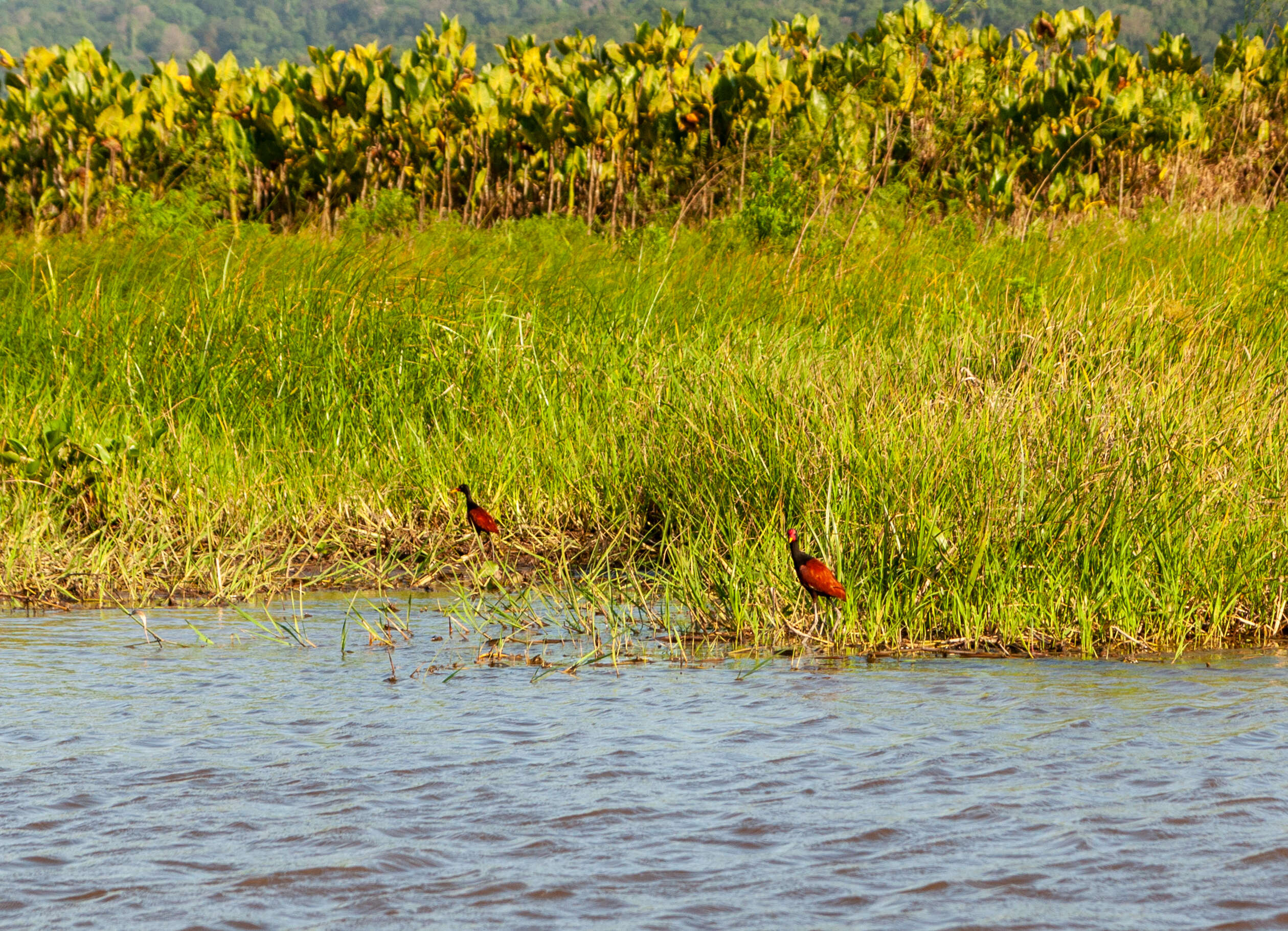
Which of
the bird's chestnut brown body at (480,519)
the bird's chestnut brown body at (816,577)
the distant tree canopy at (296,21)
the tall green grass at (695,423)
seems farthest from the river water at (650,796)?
the distant tree canopy at (296,21)

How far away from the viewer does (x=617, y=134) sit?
13.2m

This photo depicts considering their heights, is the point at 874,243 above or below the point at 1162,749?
above

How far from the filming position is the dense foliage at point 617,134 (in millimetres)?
13070

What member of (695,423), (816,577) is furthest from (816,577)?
(695,423)

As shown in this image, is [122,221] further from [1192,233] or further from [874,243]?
[1192,233]

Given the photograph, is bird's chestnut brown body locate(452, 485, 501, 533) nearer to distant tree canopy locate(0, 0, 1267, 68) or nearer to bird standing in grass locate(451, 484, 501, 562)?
bird standing in grass locate(451, 484, 501, 562)

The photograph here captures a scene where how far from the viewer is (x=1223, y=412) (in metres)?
5.48

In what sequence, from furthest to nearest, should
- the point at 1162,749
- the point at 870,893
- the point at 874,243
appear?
the point at 874,243, the point at 1162,749, the point at 870,893

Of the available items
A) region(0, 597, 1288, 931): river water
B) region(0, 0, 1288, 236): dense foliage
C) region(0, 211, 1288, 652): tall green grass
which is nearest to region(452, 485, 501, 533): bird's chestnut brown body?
region(0, 211, 1288, 652): tall green grass

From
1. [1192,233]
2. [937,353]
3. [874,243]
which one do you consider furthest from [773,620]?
[1192,233]

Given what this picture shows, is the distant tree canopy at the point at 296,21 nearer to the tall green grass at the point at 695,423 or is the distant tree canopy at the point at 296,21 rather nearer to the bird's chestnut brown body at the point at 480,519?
the tall green grass at the point at 695,423

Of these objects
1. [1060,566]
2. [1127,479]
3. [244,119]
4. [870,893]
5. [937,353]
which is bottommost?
[870,893]

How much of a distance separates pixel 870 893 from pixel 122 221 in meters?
9.15

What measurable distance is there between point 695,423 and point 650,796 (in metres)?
3.01
